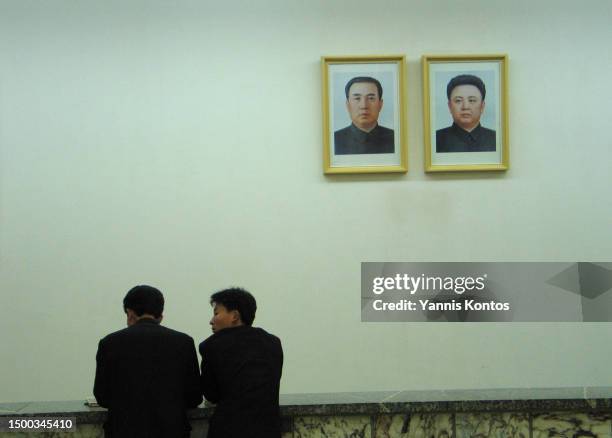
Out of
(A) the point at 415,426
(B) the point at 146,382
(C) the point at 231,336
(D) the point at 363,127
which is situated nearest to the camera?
(B) the point at 146,382

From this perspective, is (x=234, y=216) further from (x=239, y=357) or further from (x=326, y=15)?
(x=239, y=357)

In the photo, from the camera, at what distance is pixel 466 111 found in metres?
4.35

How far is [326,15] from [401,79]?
0.63 metres

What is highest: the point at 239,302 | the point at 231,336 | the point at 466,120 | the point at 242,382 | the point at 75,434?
the point at 466,120

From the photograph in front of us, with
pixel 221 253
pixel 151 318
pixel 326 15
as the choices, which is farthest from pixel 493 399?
pixel 326 15

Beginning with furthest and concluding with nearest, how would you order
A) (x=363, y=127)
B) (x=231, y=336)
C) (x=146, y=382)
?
(x=363, y=127)
(x=231, y=336)
(x=146, y=382)

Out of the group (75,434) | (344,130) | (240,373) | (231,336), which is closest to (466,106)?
(344,130)

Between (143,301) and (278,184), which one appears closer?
(143,301)

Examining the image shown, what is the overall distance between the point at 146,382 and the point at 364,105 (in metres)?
2.35

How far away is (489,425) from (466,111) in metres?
2.12

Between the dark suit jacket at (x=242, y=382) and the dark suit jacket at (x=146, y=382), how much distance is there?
10 centimetres

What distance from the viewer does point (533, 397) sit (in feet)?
9.60

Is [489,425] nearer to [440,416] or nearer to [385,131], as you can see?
[440,416]

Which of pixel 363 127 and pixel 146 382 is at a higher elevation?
pixel 363 127
